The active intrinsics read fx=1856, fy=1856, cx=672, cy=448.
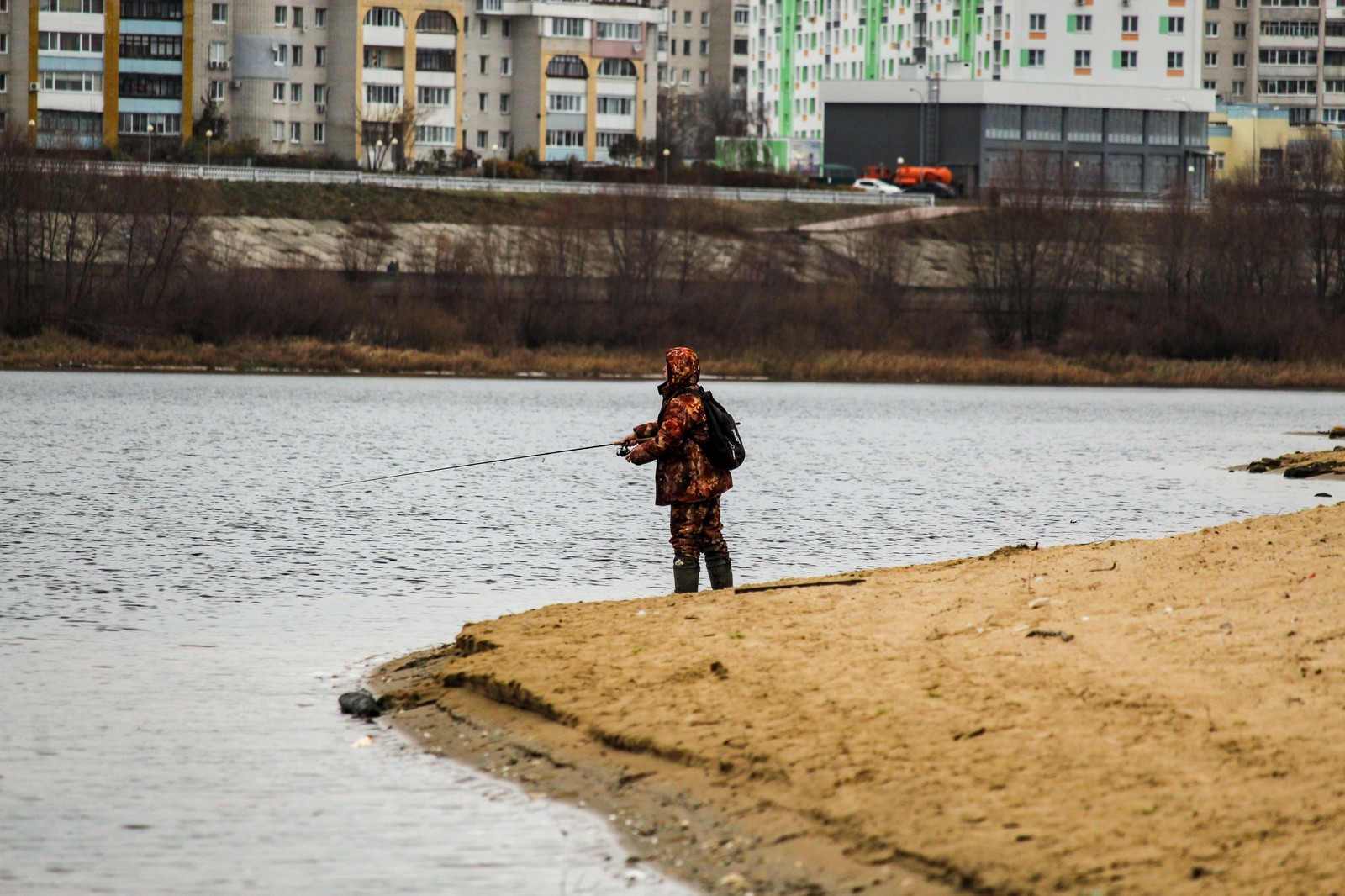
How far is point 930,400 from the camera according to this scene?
2178 inches

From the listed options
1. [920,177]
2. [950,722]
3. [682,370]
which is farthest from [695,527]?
[920,177]

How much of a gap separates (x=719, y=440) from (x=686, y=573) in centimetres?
→ 119

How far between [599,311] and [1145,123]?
57.4 metres

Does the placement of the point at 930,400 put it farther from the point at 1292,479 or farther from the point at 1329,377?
the point at 1292,479

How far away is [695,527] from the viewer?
13.4 meters

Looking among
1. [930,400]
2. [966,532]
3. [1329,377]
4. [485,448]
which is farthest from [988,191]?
[966,532]

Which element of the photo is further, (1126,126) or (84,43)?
(1126,126)

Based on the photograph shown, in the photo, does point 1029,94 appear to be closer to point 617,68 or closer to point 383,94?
point 617,68

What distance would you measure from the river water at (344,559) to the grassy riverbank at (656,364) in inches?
506

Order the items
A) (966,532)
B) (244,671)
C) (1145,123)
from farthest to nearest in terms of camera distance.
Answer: (1145,123) < (966,532) < (244,671)

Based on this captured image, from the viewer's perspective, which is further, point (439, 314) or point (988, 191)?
point (988, 191)

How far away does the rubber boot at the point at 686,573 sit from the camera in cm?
1345

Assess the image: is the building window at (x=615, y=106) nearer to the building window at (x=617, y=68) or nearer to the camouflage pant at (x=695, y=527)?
the building window at (x=617, y=68)

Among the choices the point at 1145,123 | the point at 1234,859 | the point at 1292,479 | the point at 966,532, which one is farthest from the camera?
the point at 1145,123
